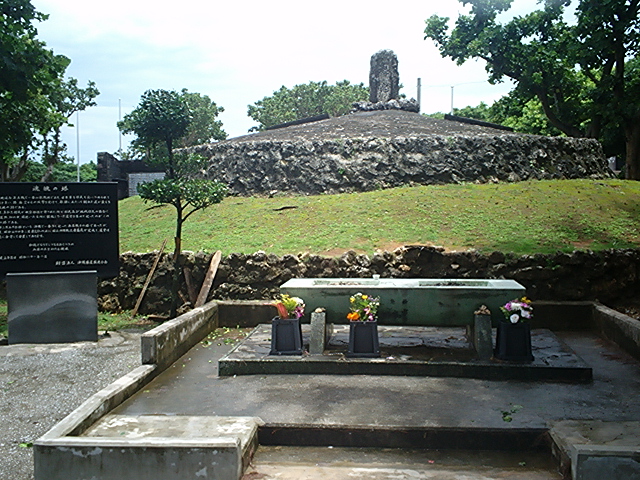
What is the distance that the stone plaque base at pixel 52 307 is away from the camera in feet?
27.6

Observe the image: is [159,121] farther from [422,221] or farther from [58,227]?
[422,221]

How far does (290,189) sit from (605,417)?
1019 cm

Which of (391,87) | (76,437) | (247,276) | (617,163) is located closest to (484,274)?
(247,276)

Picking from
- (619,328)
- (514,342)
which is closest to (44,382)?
(514,342)

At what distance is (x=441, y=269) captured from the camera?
9.77m

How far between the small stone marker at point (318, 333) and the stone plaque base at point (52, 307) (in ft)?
11.7

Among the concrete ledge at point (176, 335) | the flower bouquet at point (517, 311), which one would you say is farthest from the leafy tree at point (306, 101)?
the flower bouquet at point (517, 311)

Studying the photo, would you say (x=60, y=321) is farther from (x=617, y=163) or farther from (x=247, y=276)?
(x=617, y=163)

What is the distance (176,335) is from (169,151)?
3459mm

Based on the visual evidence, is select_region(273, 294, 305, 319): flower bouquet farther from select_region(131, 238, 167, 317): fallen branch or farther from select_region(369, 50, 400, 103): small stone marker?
select_region(369, 50, 400, 103): small stone marker

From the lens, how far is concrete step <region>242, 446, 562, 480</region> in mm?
4191

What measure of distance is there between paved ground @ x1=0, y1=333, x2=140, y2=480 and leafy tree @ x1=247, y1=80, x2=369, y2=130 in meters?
35.7

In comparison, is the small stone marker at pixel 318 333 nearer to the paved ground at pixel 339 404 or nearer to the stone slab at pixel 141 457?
the paved ground at pixel 339 404

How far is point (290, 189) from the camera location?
14391 millimetres
